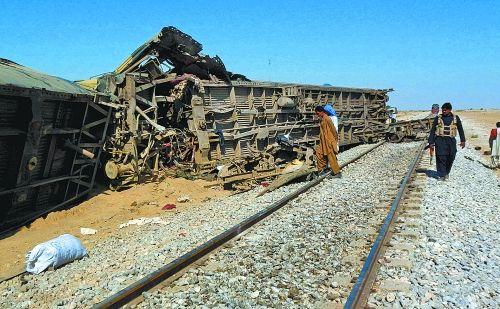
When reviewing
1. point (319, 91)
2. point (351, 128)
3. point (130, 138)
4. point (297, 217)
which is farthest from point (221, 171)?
point (351, 128)

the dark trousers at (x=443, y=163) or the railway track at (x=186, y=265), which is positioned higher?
the dark trousers at (x=443, y=163)

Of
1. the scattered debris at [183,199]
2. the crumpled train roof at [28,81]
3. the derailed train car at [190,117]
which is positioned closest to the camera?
the crumpled train roof at [28,81]

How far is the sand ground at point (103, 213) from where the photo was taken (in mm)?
7715

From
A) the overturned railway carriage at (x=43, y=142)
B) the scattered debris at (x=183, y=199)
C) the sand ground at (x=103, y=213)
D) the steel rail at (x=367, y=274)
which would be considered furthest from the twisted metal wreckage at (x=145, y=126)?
the steel rail at (x=367, y=274)

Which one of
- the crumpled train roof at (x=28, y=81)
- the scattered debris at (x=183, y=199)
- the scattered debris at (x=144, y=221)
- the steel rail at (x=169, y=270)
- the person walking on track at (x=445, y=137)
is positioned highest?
the person walking on track at (x=445, y=137)

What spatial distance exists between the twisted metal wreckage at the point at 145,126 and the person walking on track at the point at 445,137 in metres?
3.97

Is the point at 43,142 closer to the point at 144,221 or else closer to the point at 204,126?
the point at 144,221

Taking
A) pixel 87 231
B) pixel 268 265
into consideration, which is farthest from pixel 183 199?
pixel 268 265

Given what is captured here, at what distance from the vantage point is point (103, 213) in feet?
33.1

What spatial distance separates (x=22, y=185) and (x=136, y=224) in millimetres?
2501

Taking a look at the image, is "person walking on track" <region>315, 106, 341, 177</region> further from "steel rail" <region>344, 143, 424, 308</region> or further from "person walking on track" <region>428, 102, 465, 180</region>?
"steel rail" <region>344, 143, 424, 308</region>

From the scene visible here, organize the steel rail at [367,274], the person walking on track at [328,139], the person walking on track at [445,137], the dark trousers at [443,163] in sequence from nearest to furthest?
the steel rail at [367,274] < the person walking on track at [445,137] < the dark trousers at [443,163] < the person walking on track at [328,139]

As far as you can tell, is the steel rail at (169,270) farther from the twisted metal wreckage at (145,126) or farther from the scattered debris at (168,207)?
the twisted metal wreckage at (145,126)

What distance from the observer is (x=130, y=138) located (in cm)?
1202
